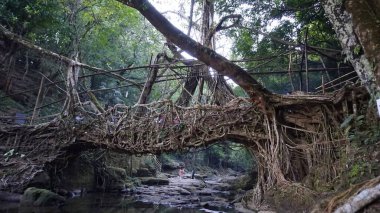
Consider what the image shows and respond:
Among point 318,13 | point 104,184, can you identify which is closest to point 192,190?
point 104,184

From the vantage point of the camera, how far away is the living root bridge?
6.64 m

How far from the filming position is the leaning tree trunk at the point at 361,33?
359 centimetres

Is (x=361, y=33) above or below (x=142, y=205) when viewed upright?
above

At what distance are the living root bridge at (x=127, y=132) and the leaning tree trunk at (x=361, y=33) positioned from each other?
2.36m

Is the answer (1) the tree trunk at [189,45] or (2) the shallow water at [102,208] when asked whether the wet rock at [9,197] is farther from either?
(1) the tree trunk at [189,45]

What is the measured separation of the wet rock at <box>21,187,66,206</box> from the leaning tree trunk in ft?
21.3

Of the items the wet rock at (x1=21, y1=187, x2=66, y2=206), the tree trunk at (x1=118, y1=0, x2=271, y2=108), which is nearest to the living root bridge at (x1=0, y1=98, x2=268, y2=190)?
the wet rock at (x1=21, y1=187, x2=66, y2=206)

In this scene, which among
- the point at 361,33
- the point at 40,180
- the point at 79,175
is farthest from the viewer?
the point at 79,175

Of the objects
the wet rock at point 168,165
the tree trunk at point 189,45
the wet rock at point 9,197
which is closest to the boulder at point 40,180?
the wet rock at point 9,197

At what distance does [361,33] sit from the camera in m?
3.66

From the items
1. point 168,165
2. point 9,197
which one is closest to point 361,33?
point 9,197

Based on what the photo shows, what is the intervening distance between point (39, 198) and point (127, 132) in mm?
2378

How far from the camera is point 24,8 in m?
10.4

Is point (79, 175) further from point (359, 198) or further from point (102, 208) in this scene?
point (359, 198)
